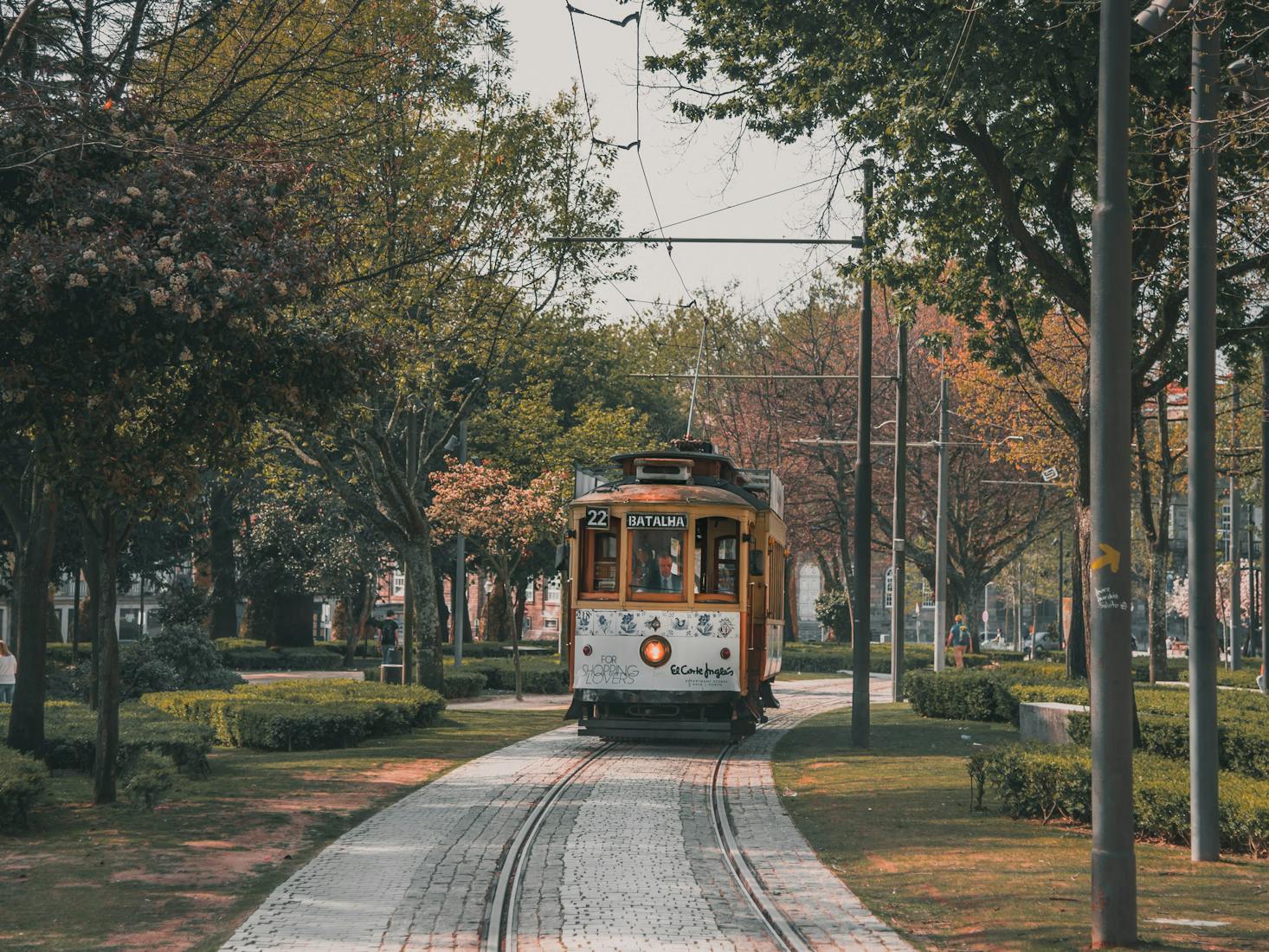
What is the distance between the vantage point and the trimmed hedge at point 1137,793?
38.7 feet

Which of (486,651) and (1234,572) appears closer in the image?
(1234,572)

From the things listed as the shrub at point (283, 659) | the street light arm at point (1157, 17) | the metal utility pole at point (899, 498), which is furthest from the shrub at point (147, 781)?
the shrub at point (283, 659)

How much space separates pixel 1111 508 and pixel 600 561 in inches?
470

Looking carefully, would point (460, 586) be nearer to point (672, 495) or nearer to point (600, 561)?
point (600, 561)

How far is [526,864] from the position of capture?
11305mm

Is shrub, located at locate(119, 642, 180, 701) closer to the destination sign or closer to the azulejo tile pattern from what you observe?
the azulejo tile pattern

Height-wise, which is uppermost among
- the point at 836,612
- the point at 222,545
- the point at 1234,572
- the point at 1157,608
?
the point at 222,545

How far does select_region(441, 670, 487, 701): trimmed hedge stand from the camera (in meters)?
33.3

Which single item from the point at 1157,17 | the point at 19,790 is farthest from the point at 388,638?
the point at 1157,17

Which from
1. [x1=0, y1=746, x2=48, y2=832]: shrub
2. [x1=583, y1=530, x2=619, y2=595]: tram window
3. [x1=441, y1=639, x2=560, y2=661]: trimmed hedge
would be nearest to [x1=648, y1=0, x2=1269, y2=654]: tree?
[x1=583, y1=530, x2=619, y2=595]: tram window

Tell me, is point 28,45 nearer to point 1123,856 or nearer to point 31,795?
point 31,795

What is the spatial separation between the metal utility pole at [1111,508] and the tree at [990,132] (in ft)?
19.0

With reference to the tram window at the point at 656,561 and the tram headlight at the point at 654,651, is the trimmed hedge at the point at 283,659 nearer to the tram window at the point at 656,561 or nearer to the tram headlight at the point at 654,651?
the tram window at the point at 656,561

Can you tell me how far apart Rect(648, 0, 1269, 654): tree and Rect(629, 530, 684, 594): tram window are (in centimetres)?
461
